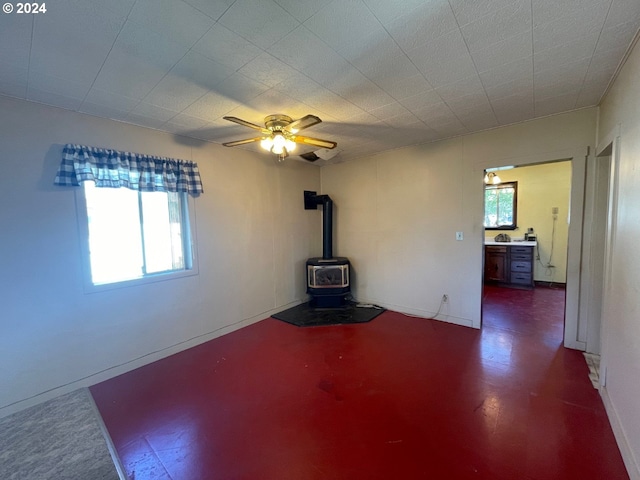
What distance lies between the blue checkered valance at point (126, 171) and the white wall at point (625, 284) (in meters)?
3.76

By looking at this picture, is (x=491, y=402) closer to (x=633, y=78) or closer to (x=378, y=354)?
(x=378, y=354)

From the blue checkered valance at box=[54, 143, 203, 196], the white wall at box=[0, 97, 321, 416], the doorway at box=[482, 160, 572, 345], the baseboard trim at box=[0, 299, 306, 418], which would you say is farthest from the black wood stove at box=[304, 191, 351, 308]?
the doorway at box=[482, 160, 572, 345]

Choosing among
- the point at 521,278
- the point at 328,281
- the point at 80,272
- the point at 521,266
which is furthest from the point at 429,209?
the point at 80,272

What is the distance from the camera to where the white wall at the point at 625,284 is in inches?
60.4

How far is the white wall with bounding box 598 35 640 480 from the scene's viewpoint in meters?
1.54

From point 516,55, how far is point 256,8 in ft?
5.65

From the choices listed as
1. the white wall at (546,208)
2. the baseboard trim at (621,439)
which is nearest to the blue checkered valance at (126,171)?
the baseboard trim at (621,439)

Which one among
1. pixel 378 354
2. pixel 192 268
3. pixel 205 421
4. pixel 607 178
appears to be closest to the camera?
pixel 205 421

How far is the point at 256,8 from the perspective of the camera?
1.35 m

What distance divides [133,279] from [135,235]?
0.48 m

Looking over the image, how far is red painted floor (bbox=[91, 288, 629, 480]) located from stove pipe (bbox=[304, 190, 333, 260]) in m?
1.73

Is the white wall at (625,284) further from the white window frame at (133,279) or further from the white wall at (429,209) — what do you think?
the white window frame at (133,279)

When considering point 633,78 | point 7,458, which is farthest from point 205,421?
point 633,78

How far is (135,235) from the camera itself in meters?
2.91
